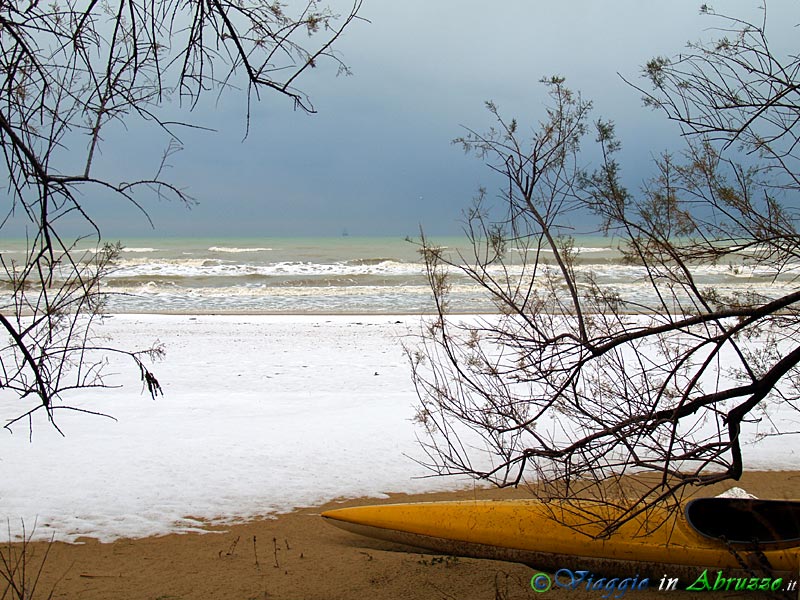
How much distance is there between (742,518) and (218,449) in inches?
214

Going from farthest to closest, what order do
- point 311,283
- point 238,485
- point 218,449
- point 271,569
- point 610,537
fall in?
point 311,283, point 218,449, point 238,485, point 271,569, point 610,537

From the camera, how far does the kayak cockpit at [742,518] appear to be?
209 inches

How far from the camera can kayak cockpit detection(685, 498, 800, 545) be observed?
5305mm

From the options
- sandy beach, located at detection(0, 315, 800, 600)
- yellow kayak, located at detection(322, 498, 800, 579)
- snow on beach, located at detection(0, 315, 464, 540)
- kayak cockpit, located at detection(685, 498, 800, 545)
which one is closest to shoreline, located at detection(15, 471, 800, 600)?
sandy beach, located at detection(0, 315, 800, 600)

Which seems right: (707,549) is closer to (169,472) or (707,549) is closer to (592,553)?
(592,553)

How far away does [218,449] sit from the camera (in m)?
8.34

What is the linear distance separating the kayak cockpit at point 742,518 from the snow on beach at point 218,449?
2746 mm

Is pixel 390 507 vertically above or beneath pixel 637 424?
beneath

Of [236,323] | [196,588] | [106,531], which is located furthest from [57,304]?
[236,323]

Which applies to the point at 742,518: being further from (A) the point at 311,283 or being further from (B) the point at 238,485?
(A) the point at 311,283

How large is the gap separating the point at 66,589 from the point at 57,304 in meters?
2.41

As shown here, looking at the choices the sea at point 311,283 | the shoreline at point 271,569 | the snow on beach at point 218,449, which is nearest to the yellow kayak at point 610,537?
the shoreline at point 271,569

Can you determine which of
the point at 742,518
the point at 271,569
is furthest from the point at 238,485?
the point at 742,518

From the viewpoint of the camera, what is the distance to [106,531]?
20.7 feet
